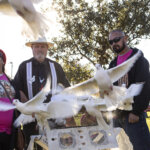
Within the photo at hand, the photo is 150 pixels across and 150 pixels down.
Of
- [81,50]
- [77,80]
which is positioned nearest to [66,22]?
[81,50]

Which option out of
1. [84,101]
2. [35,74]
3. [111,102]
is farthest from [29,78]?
[111,102]

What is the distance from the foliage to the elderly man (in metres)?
A: 9.30

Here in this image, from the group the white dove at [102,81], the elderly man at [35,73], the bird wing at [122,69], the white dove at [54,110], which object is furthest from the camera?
the elderly man at [35,73]

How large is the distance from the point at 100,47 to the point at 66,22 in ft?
6.62

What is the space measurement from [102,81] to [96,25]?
33.8 ft

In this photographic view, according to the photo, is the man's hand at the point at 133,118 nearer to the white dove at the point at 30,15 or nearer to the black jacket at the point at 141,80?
the black jacket at the point at 141,80

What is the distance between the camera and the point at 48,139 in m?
2.51

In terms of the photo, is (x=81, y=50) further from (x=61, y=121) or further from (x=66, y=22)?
(x=61, y=121)

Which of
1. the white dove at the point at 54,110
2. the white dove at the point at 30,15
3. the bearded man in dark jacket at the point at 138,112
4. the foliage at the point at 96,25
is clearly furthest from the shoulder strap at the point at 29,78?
the foliage at the point at 96,25

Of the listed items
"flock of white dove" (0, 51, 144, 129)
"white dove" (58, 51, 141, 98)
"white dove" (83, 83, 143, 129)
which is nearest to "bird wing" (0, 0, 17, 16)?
"flock of white dove" (0, 51, 144, 129)

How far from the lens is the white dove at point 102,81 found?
2934mm

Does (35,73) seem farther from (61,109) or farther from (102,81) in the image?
(61,109)

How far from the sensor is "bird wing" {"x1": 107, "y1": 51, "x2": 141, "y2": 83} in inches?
120

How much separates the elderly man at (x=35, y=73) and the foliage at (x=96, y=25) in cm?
930
